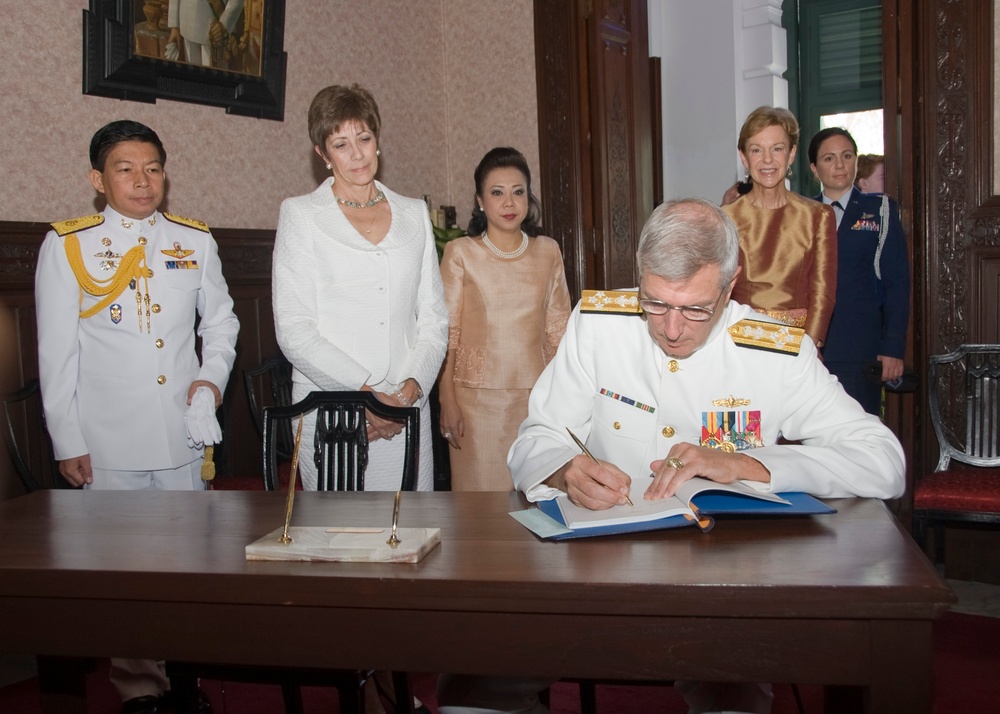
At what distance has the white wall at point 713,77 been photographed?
7.27 m

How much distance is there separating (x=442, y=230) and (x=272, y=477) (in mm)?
2729

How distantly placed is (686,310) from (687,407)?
30 cm

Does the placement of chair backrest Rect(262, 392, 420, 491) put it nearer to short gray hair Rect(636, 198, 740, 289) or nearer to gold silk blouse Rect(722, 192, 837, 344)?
short gray hair Rect(636, 198, 740, 289)

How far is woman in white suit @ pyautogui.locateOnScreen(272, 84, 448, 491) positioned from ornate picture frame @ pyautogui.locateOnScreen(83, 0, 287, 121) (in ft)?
4.10

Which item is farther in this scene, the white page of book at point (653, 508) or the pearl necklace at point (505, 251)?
the pearl necklace at point (505, 251)

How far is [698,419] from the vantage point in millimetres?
2162

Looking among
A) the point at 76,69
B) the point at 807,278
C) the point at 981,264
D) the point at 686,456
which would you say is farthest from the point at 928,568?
the point at 76,69

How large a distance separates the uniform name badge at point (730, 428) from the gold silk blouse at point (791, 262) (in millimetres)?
1325

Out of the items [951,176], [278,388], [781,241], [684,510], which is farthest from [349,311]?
[951,176]

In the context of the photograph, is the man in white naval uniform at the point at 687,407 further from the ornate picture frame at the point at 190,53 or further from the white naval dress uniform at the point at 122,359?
the ornate picture frame at the point at 190,53

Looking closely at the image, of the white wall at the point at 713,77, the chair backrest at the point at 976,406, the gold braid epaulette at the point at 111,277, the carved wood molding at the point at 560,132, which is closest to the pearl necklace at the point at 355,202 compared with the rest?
the gold braid epaulette at the point at 111,277

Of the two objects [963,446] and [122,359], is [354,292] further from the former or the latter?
[963,446]

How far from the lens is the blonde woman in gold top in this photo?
341cm

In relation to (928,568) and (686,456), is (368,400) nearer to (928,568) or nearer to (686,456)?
(686,456)
